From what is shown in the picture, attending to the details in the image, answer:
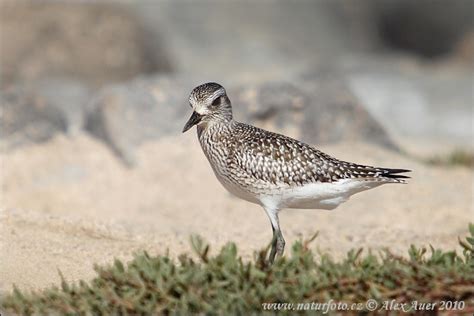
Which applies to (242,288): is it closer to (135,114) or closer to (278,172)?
Answer: (278,172)

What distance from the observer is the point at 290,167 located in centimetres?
618

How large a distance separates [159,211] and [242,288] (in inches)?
167

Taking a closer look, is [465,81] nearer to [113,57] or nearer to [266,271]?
[113,57]

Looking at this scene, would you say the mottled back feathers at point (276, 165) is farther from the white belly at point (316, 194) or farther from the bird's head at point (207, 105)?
the bird's head at point (207, 105)

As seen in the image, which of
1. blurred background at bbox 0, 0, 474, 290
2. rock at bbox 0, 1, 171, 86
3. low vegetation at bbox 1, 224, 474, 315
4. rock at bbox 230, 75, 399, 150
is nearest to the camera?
low vegetation at bbox 1, 224, 474, 315

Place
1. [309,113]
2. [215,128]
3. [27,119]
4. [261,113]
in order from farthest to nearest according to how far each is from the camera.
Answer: [27,119] → [309,113] → [261,113] → [215,128]

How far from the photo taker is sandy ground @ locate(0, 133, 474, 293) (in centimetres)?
645

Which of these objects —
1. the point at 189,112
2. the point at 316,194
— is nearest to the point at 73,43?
the point at 189,112

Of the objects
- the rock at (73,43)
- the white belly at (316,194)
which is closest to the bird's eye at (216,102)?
the white belly at (316,194)

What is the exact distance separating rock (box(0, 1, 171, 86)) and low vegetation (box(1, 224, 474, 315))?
32.0ft

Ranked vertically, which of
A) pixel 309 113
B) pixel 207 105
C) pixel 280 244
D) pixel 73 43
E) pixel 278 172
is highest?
pixel 73 43

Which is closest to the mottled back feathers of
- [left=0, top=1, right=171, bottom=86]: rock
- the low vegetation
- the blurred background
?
the blurred background

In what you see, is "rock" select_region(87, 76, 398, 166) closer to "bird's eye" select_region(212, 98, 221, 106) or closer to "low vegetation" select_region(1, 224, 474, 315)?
"bird's eye" select_region(212, 98, 221, 106)

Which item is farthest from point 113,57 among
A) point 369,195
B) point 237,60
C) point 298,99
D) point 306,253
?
point 306,253
